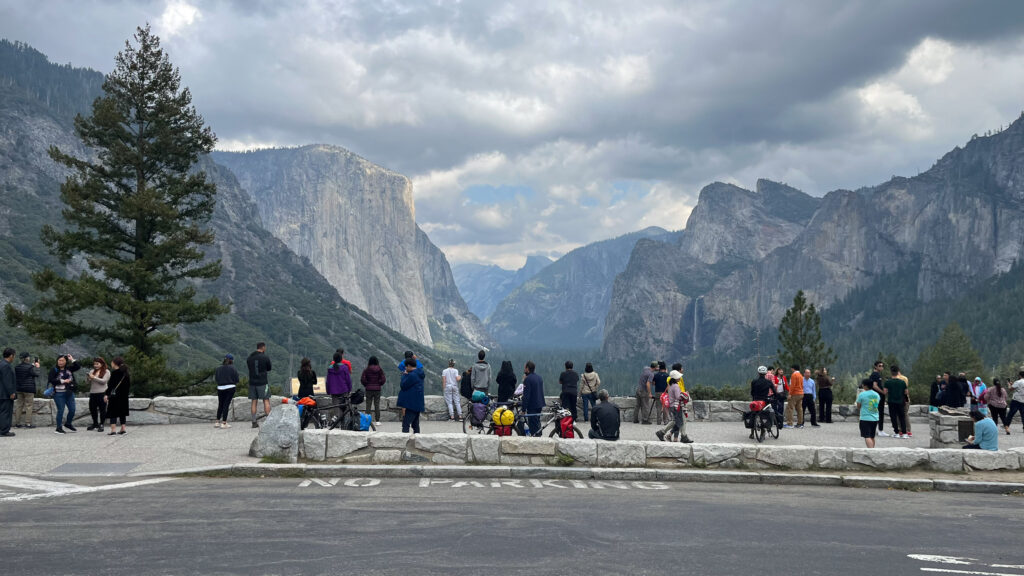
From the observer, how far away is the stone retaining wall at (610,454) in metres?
13.6

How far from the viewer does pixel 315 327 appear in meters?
198

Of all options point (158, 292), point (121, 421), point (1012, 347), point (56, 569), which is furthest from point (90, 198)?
point (1012, 347)

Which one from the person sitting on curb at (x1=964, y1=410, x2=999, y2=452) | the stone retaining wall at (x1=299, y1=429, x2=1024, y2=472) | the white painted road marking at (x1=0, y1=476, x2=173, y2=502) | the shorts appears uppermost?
the shorts

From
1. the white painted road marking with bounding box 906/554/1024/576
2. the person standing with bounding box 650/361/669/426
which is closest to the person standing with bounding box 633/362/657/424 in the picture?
the person standing with bounding box 650/361/669/426

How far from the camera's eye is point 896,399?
19.6 meters

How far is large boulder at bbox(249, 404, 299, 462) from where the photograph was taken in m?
13.3

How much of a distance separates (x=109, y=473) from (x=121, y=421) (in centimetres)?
528

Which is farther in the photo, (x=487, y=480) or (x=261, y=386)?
(x=261, y=386)

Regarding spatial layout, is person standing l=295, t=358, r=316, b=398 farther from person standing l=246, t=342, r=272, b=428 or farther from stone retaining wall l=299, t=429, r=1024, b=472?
stone retaining wall l=299, t=429, r=1024, b=472

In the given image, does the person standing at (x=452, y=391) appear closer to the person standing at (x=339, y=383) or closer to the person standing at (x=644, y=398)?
the person standing at (x=339, y=383)

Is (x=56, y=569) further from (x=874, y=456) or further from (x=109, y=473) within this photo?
(x=874, y=456)

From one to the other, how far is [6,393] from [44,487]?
6865 mm

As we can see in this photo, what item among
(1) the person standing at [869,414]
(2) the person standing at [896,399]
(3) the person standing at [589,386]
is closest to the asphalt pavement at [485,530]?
(1) the person standing at [869,414]

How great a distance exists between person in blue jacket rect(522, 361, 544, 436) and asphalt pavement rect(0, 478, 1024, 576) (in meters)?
4.64
